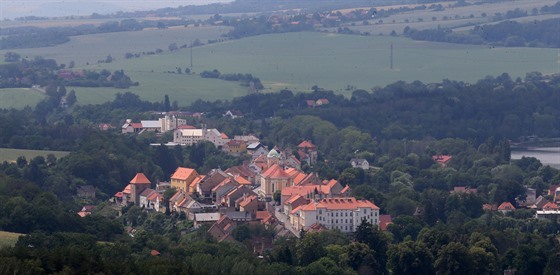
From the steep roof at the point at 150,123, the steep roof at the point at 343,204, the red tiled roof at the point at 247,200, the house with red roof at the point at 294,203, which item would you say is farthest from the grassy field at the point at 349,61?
the steep roof at the point at 343,204

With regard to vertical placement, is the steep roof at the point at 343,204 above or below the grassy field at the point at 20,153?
above

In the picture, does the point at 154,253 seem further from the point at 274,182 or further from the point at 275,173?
the point at 275,173

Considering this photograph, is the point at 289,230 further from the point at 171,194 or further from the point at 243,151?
the point at 243,151

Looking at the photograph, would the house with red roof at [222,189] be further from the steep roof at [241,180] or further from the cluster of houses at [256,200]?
the steep roof at [241,180]

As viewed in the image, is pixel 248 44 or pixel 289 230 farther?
pixel 248 44

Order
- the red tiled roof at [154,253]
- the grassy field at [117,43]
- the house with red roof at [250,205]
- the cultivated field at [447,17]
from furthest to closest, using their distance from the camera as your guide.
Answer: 1. the cultivated field at [447,17]
2. the grassy field at [117,43]
3. the house with red roof at [250,205]
4. the red tiled roof at [154,253]

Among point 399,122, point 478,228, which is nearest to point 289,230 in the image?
Answer: point 478,228

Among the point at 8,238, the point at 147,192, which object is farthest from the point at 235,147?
the point at 8,238
